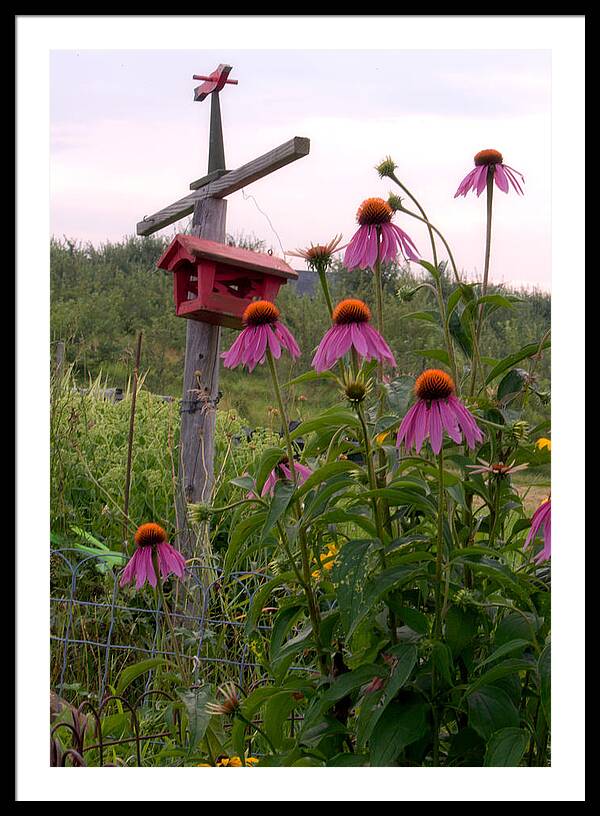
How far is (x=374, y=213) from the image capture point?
1.29 metres

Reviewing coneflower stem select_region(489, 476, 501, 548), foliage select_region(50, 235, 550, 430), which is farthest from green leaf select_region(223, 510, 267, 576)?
foliage select_region(50, 235, 550, 430)

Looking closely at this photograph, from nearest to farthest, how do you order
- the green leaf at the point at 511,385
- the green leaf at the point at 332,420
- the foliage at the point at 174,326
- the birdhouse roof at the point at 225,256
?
1. the green leaf at the point at 332,420
2. the green leaf at the point at 511,385
3. the birdhouse roof at the point at 225,256
4. the foliage at the point at 174,326

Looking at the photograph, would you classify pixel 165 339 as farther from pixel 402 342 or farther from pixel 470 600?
pixel 470 600

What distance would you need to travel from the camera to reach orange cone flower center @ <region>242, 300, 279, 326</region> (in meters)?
1.22

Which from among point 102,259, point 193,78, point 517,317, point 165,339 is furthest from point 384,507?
point 102,259

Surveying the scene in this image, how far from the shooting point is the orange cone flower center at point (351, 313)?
1138 millimetres

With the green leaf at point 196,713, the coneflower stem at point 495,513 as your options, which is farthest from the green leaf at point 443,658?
the green leaf at point 196,713

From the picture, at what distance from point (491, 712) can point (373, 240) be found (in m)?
0.68

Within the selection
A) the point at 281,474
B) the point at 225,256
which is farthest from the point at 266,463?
the point at 225,256

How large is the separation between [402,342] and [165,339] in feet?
5.19

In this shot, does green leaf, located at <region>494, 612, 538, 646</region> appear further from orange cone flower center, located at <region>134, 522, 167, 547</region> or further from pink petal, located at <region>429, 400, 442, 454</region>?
orange cone flower center, located at <region>134, 522, 167, 547</region>

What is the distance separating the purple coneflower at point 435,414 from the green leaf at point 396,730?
36 centimetres

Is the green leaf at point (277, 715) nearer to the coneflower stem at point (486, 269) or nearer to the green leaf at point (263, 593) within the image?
the green leaf at point (263, 593)

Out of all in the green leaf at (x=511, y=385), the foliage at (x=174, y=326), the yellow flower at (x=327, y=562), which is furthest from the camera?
the foliage at (x=174, y=326)
